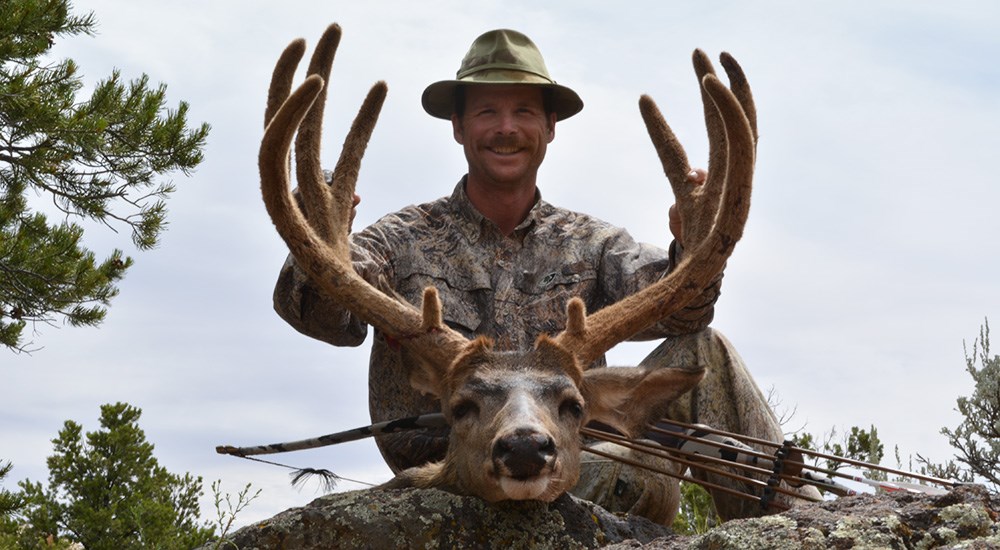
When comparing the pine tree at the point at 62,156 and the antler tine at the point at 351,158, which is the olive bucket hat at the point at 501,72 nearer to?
the antler tine at the point at 351,158

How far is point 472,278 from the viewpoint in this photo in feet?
22.4

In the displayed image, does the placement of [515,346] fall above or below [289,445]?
above

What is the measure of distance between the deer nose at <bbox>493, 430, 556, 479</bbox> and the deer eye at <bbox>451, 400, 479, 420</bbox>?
1.55ft

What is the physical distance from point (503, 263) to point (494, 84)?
3.65 feet

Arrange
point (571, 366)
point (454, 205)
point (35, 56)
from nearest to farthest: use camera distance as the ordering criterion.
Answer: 1. point (571, 366)
2. point (454, 205)
3. point (35, 56)

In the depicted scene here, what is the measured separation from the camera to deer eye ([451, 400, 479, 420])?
4.59m

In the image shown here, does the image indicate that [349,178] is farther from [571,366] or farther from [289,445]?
[571,366]

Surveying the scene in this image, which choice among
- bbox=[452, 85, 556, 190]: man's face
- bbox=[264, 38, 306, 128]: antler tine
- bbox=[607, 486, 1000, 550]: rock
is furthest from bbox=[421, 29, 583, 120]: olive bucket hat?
bbox=[607, 486, 1000, 550]: rock

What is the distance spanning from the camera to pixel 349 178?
614cm

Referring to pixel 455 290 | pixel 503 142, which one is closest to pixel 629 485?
pixel 455 290

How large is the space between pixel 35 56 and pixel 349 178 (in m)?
9.72

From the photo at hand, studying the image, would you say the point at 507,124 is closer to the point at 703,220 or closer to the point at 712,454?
the point at 703,220

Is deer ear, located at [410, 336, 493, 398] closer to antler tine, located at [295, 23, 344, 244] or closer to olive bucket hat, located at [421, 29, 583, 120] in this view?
antler tine, located at [295, 23, 344, 244]

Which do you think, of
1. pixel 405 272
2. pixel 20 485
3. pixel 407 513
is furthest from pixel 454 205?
pixel 20 485
